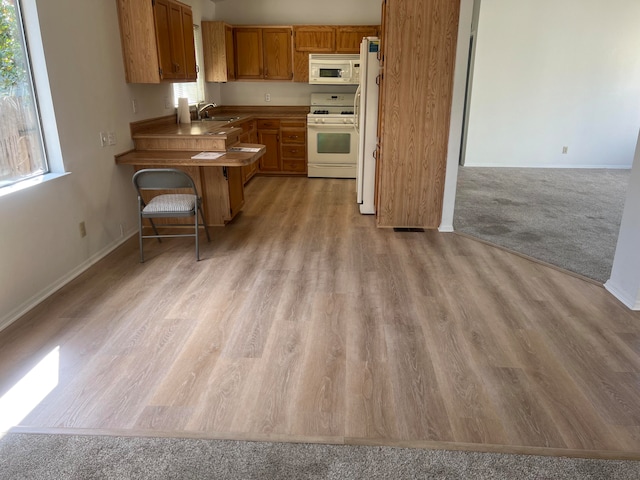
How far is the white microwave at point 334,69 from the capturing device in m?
6.75

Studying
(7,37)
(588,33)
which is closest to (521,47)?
(588,33)

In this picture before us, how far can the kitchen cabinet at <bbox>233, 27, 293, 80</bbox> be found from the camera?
22.5 ft

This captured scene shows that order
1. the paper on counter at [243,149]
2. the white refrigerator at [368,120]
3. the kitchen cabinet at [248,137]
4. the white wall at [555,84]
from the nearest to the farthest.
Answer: the paper on counter at [243,149] → the white refrigerator at [368,120] → the kitchen cabinet at [248,137] → the white wall at [555,84]

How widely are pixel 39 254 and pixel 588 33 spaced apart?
803cm

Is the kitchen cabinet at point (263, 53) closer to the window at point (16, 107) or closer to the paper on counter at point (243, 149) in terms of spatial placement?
the paper on counter at point (243, 149)

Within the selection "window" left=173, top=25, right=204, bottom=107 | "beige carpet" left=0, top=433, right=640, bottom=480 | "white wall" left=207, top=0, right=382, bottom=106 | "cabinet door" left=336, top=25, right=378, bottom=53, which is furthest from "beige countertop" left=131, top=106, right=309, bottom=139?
"beige carpet" left=0, top=433, right=640, bottom=480

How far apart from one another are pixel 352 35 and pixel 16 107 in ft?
16.3

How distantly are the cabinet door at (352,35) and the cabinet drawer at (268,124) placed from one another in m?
1.39

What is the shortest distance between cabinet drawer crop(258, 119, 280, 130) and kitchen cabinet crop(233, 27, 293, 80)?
694 mm

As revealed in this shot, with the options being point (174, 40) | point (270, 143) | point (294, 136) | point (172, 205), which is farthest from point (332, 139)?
point (172, 205)

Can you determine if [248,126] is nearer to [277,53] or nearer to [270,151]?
[270,151]

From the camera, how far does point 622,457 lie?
69.9 inches

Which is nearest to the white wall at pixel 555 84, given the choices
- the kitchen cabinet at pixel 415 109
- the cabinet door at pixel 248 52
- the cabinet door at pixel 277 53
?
the cabinet door at pixel 277 53

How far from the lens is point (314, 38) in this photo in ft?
22.4
